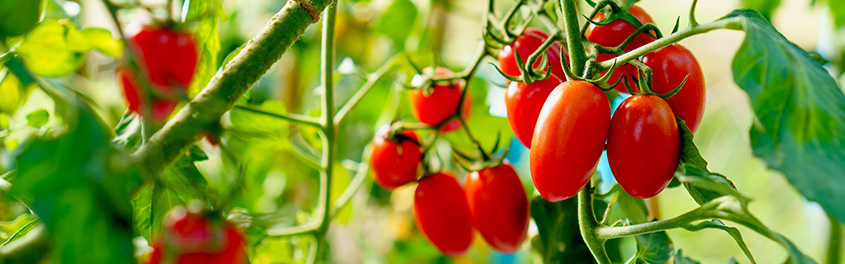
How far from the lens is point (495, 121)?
34.1 inches

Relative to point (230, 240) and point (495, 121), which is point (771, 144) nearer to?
point (230, 240)

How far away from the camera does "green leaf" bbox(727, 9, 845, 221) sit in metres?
0.29

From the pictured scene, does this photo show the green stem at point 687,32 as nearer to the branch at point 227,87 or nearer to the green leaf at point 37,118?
the branch at point 227,87

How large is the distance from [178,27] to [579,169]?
0.25 meters

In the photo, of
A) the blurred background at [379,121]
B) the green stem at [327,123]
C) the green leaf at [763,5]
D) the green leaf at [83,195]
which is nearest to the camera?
the green leaf at [83,195]

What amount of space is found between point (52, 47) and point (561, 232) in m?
0.43

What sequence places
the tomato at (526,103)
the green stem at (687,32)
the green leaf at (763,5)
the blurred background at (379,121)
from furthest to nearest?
the green leaf at (763,5), the blurred background at (379,121), the tomato at (526,103), the green stem at (687,32)

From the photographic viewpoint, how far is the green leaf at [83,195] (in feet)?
0.82

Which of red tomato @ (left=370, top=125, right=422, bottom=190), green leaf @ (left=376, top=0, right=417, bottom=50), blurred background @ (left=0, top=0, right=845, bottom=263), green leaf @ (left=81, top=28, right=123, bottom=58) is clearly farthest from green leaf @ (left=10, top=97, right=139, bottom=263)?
green leaf @ (left=376, top=0, right=417, bottom=50)

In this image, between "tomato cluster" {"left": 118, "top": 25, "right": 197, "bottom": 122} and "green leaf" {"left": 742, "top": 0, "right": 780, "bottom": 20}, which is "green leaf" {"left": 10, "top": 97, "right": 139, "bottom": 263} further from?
"green leaf" {"left": 742, "top": 0, "right": 780, "bottom": 20}

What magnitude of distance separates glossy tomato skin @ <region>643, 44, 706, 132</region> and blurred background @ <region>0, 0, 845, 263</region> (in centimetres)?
3

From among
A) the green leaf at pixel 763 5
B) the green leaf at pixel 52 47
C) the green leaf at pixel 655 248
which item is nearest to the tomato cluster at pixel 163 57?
the green leaf at pixel 52 47

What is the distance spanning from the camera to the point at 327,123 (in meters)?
0.65

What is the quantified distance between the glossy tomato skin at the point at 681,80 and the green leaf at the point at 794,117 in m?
0.08
